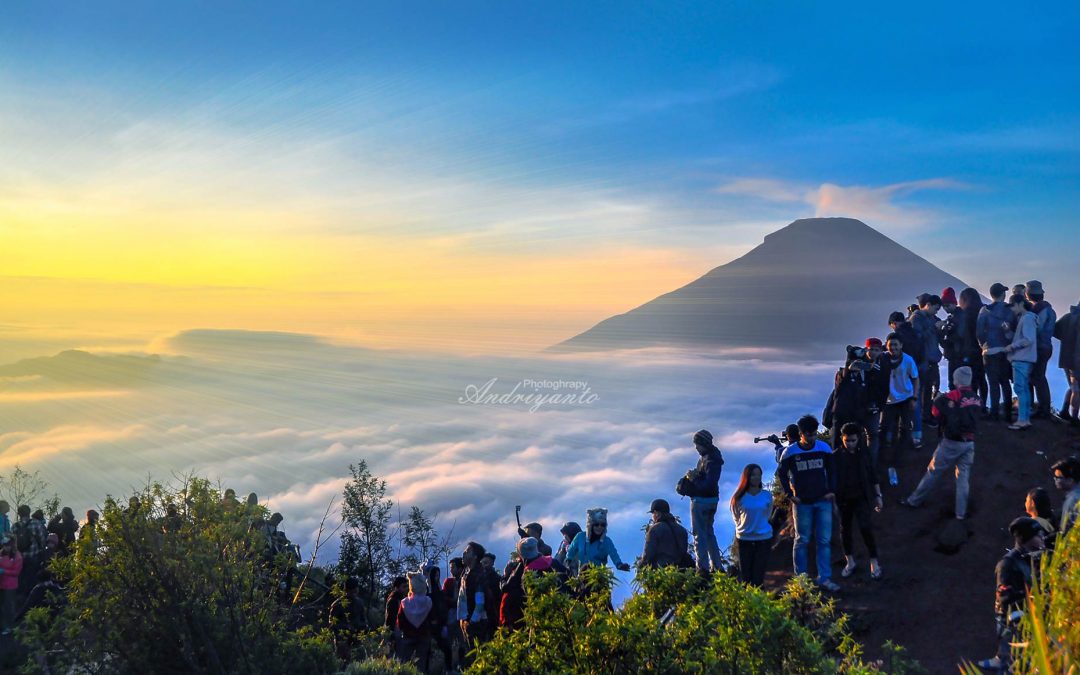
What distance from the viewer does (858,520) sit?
10.6m

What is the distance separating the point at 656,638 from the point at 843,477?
605 cm

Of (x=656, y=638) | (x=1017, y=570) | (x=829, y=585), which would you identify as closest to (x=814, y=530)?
(x=829, y=585)

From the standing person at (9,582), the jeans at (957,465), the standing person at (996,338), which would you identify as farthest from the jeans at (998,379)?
the standing person at (9,582)

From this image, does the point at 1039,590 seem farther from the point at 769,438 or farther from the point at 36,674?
the point at 36,674

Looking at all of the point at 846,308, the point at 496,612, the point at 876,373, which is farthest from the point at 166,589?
the point at 846,308

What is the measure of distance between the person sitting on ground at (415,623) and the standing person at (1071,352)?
11.0 meters

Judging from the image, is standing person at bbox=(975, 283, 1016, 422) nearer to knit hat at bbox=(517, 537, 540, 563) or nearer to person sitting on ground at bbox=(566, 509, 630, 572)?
person sitting on ground at bbox=(566, 509, 630, 572)

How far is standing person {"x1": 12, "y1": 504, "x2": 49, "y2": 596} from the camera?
13758 millimetres

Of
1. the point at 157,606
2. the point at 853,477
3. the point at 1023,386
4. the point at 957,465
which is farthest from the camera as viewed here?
the point at 1023,386

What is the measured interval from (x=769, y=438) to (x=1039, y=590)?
811cm

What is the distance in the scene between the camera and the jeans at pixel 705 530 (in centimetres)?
1081

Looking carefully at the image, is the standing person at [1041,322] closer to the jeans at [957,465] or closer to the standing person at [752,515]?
the jeans at [957,465]

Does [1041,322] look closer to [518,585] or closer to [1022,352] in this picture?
[1022,352]

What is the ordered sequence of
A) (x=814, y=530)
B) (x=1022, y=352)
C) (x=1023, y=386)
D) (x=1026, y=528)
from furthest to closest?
(x=1023, y=386), (x=1022, y=352), (x=814, y=530), (x=1026, y=528)
